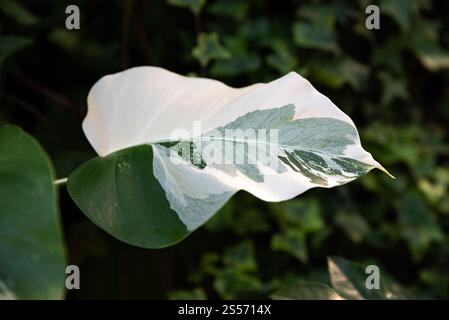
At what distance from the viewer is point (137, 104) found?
2.18ft

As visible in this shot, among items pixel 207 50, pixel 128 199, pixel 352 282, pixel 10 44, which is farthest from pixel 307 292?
pixel 10 44

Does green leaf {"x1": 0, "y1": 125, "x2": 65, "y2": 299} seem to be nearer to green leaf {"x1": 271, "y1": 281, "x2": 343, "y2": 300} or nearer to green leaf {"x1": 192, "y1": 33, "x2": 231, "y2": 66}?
green leaf {"x1": 271, "y1": 281, "x2": 343, "y2": 300}

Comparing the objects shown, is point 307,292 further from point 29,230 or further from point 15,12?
point 15,12

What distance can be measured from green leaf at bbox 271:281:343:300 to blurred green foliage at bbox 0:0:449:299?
0.34 meters

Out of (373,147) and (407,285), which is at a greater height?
(373,147)

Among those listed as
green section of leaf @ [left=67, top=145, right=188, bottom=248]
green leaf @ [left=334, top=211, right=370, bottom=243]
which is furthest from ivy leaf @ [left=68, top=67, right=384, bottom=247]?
green leaf @ [left=334, top=211, right=370, bottom=243]

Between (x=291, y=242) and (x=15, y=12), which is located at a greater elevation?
(x=15, y=12)

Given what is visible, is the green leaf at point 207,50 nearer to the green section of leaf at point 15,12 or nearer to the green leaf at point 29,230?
the green section of leaf at point 15,12

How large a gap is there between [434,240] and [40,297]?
42.9 inches

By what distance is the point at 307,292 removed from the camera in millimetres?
672

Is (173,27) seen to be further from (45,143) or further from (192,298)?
(192,298)

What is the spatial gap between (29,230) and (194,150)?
0.21m

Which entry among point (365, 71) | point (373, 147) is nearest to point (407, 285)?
point (373, 147)

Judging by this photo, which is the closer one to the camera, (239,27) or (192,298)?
(192,298)
